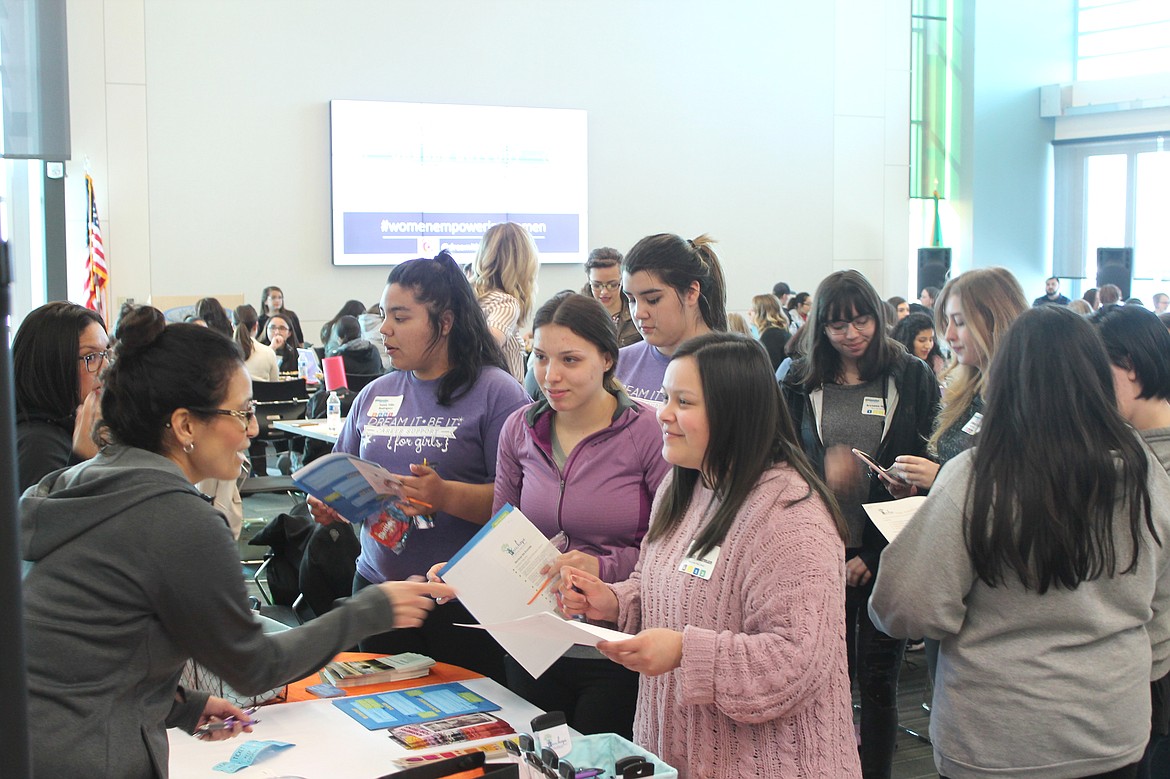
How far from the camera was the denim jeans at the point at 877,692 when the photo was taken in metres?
3.16

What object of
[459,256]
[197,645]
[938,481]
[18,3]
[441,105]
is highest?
[441,105]

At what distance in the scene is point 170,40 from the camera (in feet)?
35.3

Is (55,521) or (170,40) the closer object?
(55,521)

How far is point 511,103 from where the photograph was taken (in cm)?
1221

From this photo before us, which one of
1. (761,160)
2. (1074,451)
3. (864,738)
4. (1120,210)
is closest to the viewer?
(1074,451)

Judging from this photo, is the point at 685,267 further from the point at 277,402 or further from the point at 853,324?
the point at 277,402

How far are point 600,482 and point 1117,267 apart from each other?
15.6 m

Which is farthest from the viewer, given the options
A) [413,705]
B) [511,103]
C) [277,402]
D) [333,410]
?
[511,103]

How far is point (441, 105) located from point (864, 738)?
996 centimetres

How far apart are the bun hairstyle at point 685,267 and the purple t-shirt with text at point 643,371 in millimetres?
197

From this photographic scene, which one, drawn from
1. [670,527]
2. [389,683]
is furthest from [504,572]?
[389,683]

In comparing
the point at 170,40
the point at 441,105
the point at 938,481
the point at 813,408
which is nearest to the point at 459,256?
the point at 441,105

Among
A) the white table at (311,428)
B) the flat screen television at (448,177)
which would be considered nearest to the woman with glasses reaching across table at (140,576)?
→ the white table at (311,428)

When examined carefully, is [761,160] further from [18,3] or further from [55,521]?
[55,521]
